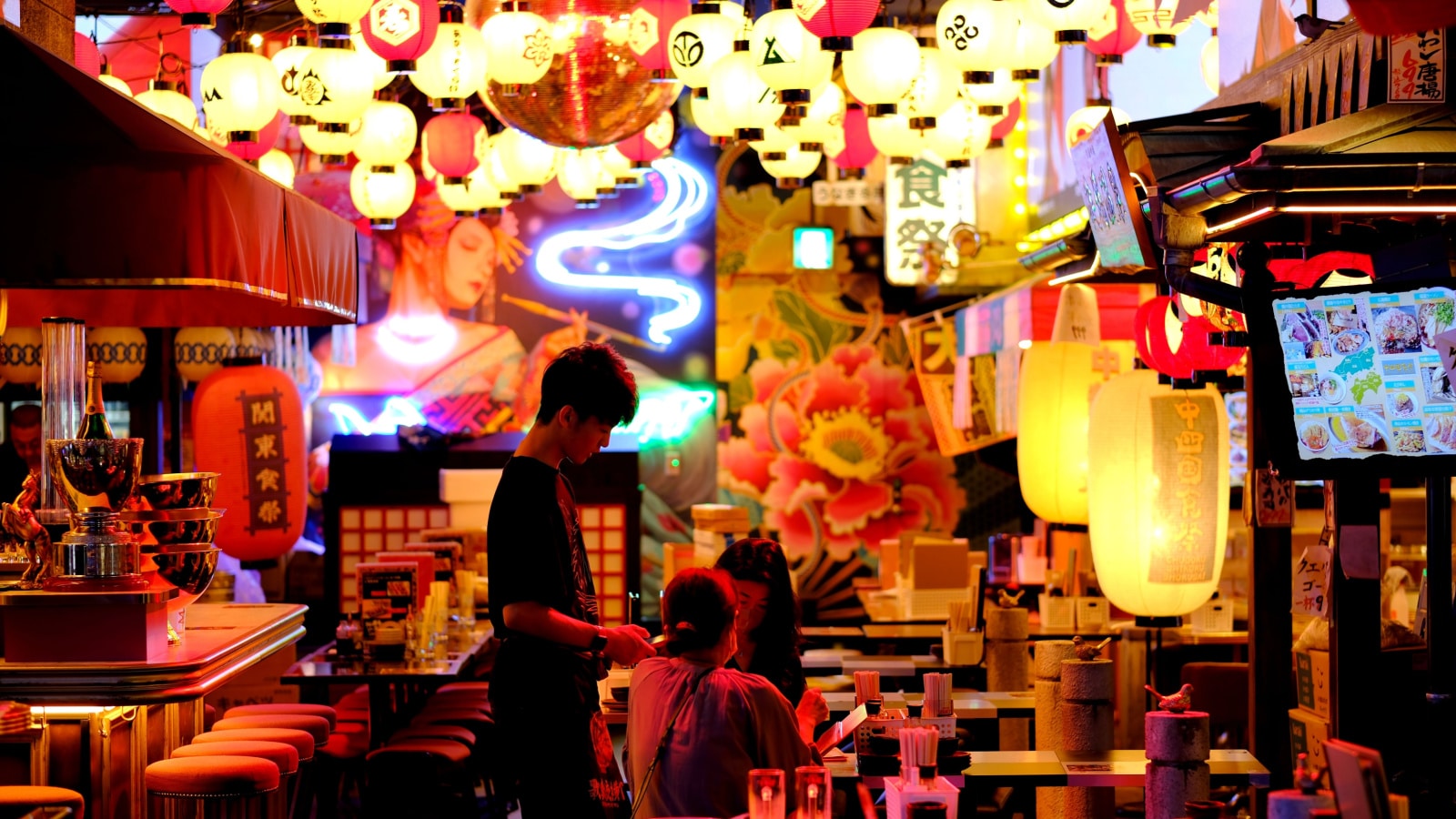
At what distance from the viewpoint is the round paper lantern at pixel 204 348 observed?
379 inches

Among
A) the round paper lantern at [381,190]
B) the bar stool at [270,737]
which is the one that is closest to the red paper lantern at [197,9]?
the round paper lantern at [381,190]

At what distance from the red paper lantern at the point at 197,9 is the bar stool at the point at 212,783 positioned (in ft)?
11.0

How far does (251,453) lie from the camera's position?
8609 millimetres

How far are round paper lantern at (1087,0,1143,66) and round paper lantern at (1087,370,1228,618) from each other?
1535mm

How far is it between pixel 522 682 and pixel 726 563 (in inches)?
48.3

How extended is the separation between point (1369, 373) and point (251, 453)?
638 centimetres

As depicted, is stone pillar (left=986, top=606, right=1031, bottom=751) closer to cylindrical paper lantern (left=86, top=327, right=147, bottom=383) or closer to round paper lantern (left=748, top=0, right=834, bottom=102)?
round paper lantern (left=748, top=0, right=834, bottom=102)

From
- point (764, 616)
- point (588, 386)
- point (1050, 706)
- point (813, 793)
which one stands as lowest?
point (1050, 706)

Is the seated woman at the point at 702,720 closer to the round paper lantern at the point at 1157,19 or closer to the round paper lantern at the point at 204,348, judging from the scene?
the round paper lantern at the point at 1157,19

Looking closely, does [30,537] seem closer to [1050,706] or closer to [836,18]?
[1050,706]

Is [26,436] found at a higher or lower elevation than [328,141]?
lower

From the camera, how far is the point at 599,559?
10.1 m

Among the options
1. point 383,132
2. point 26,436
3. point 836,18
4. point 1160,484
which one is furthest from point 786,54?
point 26,436

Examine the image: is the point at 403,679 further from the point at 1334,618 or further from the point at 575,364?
the point at 1334,618
